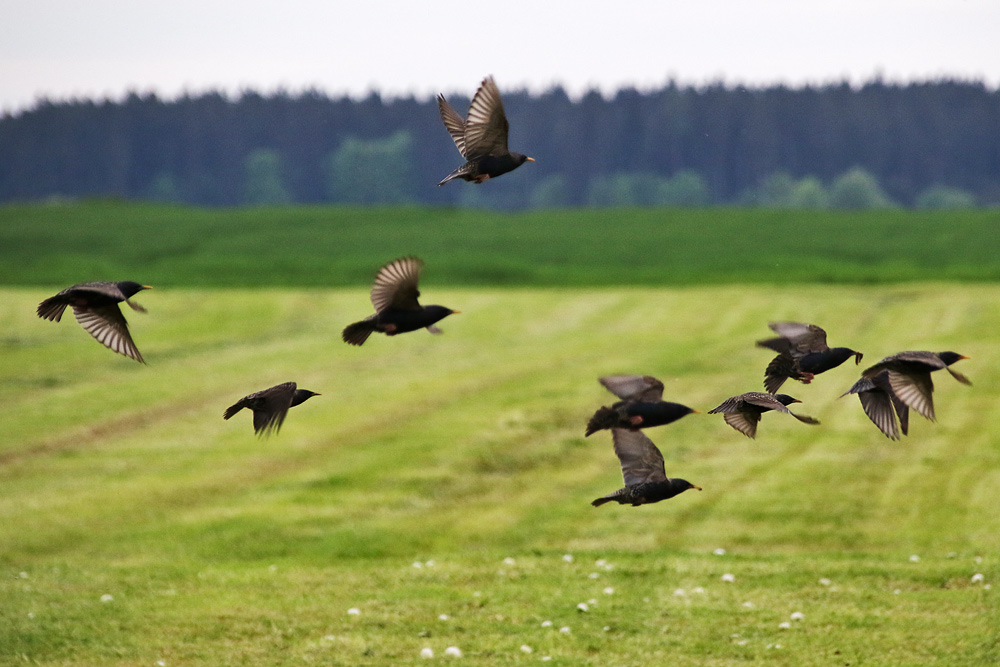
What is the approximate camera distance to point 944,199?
137 m

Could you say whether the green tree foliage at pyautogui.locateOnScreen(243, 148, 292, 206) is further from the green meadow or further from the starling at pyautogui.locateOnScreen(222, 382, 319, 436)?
the starling at pyautogui.locateOnScreen(222, 382, 319, 436)

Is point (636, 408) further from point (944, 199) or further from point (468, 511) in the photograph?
point (944, 199)

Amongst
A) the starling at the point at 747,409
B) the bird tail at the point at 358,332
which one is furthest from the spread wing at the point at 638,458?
the bird tail at the point at 358,332

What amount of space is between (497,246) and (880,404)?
63.9m

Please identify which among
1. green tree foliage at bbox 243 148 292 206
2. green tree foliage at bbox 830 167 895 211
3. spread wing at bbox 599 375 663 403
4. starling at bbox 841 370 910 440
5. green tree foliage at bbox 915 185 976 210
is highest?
spread wing at bbox 599 375 663 403

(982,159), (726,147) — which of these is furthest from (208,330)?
(982,159)

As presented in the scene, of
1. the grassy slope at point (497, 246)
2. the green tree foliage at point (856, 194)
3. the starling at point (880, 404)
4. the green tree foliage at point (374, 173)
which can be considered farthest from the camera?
the green tree foliage at point (374, 173)

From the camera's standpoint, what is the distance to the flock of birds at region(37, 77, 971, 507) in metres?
6.25

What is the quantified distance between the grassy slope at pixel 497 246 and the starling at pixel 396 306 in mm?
48656

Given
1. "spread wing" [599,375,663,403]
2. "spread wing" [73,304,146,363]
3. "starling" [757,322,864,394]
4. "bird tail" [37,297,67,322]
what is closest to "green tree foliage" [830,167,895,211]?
"starling" [757,322,864,394]

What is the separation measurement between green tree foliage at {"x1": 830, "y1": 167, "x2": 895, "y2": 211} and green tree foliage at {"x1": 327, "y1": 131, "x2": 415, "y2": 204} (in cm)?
4880

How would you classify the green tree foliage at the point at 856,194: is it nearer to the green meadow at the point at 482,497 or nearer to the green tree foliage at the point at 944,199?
the green tree foliage at the point at 944,199

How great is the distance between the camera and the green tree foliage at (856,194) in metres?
131

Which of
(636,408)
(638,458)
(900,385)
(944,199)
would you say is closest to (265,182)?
(944,199)
